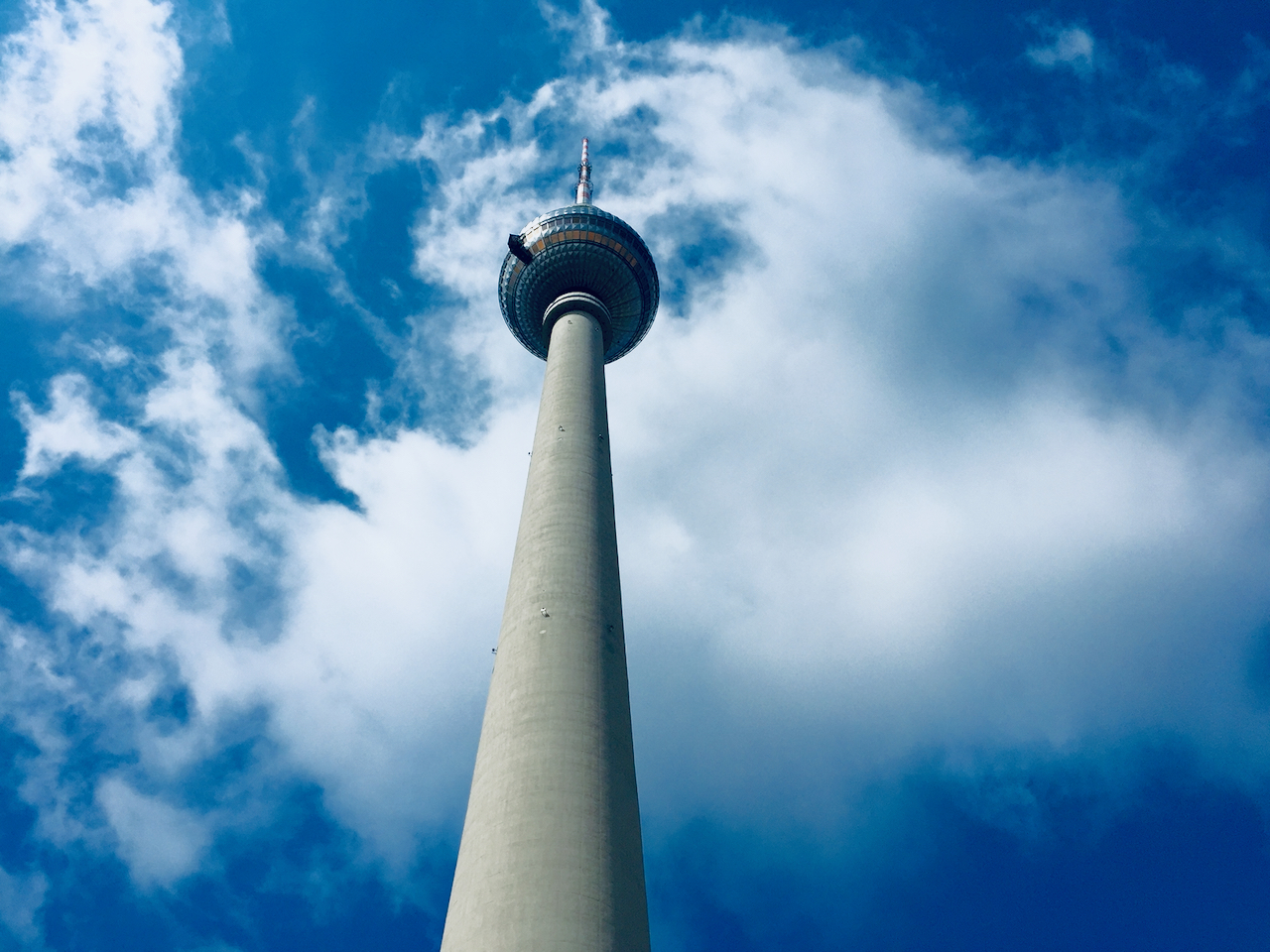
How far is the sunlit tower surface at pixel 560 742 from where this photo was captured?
25.9 m

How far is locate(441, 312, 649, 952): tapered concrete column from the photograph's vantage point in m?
25.8

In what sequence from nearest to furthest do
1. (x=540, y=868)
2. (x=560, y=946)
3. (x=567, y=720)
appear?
(x=560, y=946) → (x=540, y=868) → (x=567, y=720)

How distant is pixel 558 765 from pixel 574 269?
160ft

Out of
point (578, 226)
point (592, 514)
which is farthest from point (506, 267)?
point (592, 514)

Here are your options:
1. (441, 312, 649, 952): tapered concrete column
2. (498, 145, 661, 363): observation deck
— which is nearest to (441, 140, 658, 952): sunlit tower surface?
(441, 312, 649, 952): tapered concrete column

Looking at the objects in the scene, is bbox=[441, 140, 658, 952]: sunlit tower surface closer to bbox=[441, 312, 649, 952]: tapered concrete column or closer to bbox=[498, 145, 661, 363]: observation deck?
bbox=[441, 312, 649, 952]: tapered concrete column

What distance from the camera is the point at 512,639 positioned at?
36.0 metres

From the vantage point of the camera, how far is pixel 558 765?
29531 millimetres

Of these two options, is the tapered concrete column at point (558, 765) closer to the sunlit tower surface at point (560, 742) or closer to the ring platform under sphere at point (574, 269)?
the sunlit tower surface at point (560, 742)

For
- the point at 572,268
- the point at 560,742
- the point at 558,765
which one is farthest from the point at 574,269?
the point at 558,765

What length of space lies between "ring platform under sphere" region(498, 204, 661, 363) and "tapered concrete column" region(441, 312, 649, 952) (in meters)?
29.7

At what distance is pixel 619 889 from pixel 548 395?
32398mm

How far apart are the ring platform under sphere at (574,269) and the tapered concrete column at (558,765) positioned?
2967 centimetres

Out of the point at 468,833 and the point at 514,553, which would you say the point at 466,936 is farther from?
the point at 514,553
